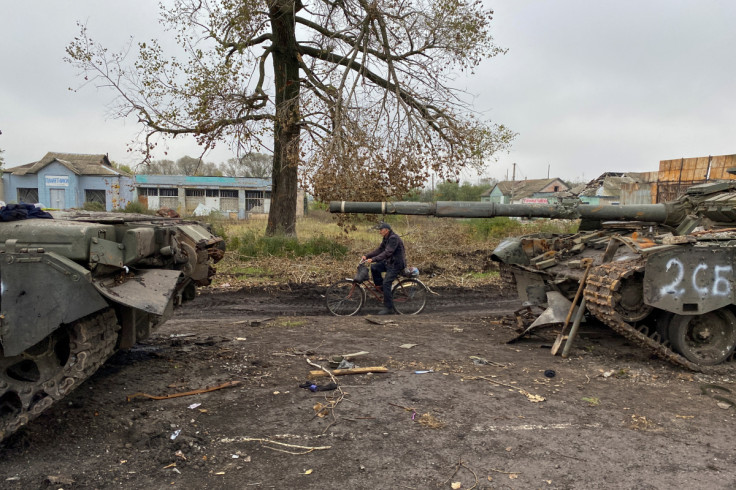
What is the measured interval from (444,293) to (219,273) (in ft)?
16.8

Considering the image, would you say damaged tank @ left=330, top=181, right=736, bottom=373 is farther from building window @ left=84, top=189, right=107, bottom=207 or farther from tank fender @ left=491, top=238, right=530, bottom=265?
building window @ left=84, top=189, right=107, bottom=207

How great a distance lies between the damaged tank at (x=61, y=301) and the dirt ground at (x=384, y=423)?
42 cm

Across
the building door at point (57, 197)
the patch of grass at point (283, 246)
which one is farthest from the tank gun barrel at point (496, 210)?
the building door at point (57, 197)

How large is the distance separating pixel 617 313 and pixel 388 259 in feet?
13.3

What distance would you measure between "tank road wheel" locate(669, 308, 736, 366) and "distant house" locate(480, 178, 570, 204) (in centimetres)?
4078

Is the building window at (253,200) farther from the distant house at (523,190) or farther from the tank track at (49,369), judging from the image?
the tank track at (49,369)

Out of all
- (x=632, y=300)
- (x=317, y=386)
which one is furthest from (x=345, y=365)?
(x=632, y=300)

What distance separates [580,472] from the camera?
3.53 meters

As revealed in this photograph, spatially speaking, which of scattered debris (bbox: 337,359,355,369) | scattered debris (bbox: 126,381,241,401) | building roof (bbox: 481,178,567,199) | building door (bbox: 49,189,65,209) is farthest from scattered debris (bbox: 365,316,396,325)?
building roof (bbox: 481,178,567,199)

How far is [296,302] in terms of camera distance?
33.8 feet

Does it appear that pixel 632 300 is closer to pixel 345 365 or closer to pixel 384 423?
pixel 345 365

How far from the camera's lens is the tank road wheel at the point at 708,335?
6.02 m

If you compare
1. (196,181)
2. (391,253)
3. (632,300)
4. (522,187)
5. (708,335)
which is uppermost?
(522,187)

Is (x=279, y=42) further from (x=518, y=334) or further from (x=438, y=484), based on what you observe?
(x=438, y=484)
